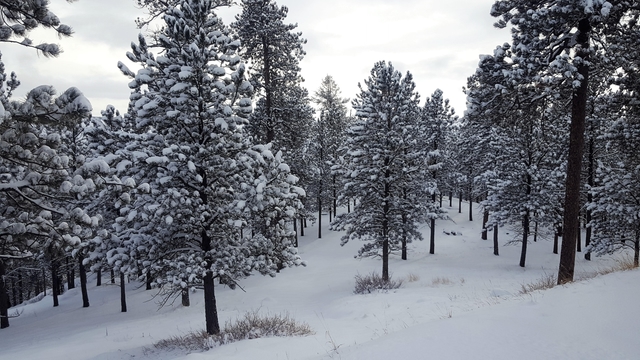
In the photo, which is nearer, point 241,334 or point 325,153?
point 241,334

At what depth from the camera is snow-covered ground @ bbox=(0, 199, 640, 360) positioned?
16.7ft

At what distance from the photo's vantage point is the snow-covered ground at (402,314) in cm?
508

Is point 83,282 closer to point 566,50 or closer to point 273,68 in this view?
point 273,68

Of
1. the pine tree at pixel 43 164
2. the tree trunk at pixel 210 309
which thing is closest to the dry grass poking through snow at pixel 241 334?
the tree trunk at pixel 210 309

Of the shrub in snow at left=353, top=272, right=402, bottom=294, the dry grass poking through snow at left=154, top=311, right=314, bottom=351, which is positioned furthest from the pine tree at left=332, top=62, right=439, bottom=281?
the dry grass poking through snow at left=154, top=311, right=314, bottom=351

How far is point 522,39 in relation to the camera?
386 inches

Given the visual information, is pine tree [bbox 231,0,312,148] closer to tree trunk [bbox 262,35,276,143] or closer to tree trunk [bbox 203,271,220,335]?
tree trunk [bbox 262,35,276,143]

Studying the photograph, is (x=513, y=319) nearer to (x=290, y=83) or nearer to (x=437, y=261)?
(x=290, y=83)

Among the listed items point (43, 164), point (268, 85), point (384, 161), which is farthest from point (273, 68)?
point (43, 164)

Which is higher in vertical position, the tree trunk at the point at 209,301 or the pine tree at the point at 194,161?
the pine tree at the point at 194,161

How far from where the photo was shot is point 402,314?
1191cm

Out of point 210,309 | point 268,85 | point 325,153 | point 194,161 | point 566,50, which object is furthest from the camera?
point 325,153

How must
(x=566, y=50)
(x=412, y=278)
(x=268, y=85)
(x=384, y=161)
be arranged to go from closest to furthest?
(x=566, y=50) → (x=384, y=161) → (x=412, y=278) → (x=268, y=85)

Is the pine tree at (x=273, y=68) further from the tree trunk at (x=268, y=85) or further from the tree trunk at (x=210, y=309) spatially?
the tree trunk at (x=210, y=309)
